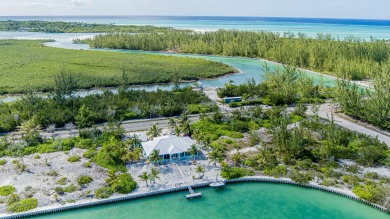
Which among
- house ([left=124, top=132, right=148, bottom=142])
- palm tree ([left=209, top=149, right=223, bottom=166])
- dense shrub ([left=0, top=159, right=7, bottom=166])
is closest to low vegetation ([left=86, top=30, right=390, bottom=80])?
palm tree ([left=209, top=149, right=223, bottom=166])

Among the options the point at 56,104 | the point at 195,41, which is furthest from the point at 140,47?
the point at 56,104

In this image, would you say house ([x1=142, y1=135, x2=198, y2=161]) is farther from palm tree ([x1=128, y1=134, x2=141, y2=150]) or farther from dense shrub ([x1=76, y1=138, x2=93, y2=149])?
dense shrub ([x1=76, y1=138, x2=93, y2=149])

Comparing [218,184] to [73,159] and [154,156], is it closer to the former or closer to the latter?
[154,156]

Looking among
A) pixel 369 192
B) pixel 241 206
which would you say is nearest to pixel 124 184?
pixel 241 206

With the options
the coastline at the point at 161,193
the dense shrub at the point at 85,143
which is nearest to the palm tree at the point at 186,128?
the coastline at the point at 161,193

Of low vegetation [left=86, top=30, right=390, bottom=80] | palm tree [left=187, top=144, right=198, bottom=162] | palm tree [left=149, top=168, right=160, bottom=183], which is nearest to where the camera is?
palm tree [left=149, top=168, right=160, bottom=183]

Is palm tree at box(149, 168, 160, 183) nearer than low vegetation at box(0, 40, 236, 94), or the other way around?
palm tree at box(149, 168, 160, 183)
